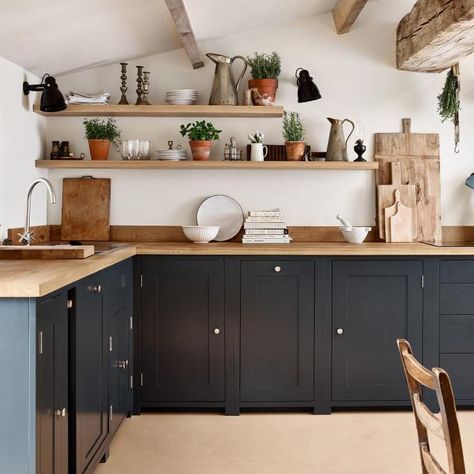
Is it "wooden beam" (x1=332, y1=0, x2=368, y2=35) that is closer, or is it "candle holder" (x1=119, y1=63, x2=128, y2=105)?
"wooden beam" (x1=332, y1=0, x2=368, y2=35)

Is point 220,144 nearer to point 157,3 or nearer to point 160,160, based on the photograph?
point 160,160

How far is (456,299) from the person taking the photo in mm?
4258

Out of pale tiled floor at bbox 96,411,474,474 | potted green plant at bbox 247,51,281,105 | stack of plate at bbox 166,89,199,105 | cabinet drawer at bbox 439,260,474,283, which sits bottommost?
pale tiled floor at bbox 96,411,474,474

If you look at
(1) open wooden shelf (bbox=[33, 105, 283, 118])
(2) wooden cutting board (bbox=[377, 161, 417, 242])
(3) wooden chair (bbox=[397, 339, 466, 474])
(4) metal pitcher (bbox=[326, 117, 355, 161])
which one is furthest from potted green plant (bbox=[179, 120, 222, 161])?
(3) wooden chair (bbox=[397, 339, 466, 474])

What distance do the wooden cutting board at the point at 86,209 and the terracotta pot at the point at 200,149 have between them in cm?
66

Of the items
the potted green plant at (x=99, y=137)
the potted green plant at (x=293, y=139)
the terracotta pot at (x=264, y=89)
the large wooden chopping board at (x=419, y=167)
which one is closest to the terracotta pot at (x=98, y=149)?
the potted green plant at (x=99, y=137)

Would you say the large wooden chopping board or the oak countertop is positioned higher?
the large wooden chopping board

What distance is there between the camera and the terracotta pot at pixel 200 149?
15.4 feet

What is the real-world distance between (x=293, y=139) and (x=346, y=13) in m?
0.87

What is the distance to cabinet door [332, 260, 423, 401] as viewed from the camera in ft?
13.9

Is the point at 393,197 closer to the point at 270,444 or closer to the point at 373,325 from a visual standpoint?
the point at 373,325

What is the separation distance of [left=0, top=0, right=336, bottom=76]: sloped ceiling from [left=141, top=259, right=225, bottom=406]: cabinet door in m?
1.38

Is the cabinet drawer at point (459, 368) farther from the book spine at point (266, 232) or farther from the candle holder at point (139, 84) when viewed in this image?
the candle holder at point (139, 84)

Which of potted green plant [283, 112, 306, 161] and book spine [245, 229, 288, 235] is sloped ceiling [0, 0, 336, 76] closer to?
potted green plant [283, 112, 306, 161]
